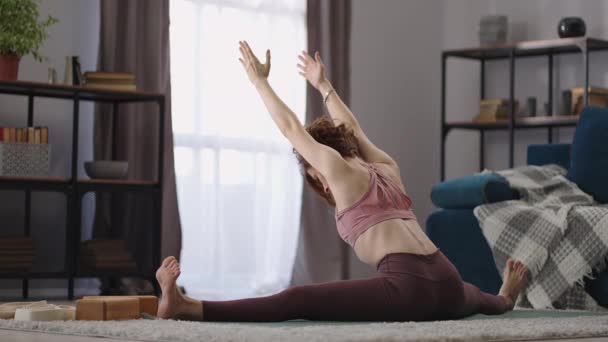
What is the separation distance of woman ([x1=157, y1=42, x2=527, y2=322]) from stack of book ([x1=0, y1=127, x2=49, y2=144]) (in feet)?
7.02

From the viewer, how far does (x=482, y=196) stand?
4219mm

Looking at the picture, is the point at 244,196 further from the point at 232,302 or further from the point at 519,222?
the point at 232,302

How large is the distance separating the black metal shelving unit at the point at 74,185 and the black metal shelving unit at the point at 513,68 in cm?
228

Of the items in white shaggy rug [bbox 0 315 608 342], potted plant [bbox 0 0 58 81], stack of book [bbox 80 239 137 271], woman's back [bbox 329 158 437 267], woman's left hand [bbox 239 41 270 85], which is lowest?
stack of book [bbox 80 239 137 271]

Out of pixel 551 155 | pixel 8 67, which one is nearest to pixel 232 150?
pixel 8 67

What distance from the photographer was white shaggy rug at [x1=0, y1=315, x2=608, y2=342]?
6.79 feet

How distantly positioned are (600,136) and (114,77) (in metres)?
2.32

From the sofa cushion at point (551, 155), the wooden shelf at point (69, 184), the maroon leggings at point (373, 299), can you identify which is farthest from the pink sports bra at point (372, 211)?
the wooden shelf at point (69, 184)

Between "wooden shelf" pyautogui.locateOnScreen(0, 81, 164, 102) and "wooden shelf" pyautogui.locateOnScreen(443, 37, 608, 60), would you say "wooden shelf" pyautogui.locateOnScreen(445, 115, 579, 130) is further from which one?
"wooden shelf" pyautogui.locateOnScreen(0, 81, 164, 102)

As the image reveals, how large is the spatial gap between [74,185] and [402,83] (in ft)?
9.63

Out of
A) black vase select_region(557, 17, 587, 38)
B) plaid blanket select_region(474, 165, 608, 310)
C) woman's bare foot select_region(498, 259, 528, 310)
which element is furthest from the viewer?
black vase select_region(557, 17, 587, 38)

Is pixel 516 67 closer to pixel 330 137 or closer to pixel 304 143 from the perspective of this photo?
pixel 330 137

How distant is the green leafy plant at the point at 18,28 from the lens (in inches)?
183

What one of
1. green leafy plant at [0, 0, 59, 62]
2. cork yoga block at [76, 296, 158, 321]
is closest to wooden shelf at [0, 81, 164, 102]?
green leafy plant at [0, 0, 59, 62]
